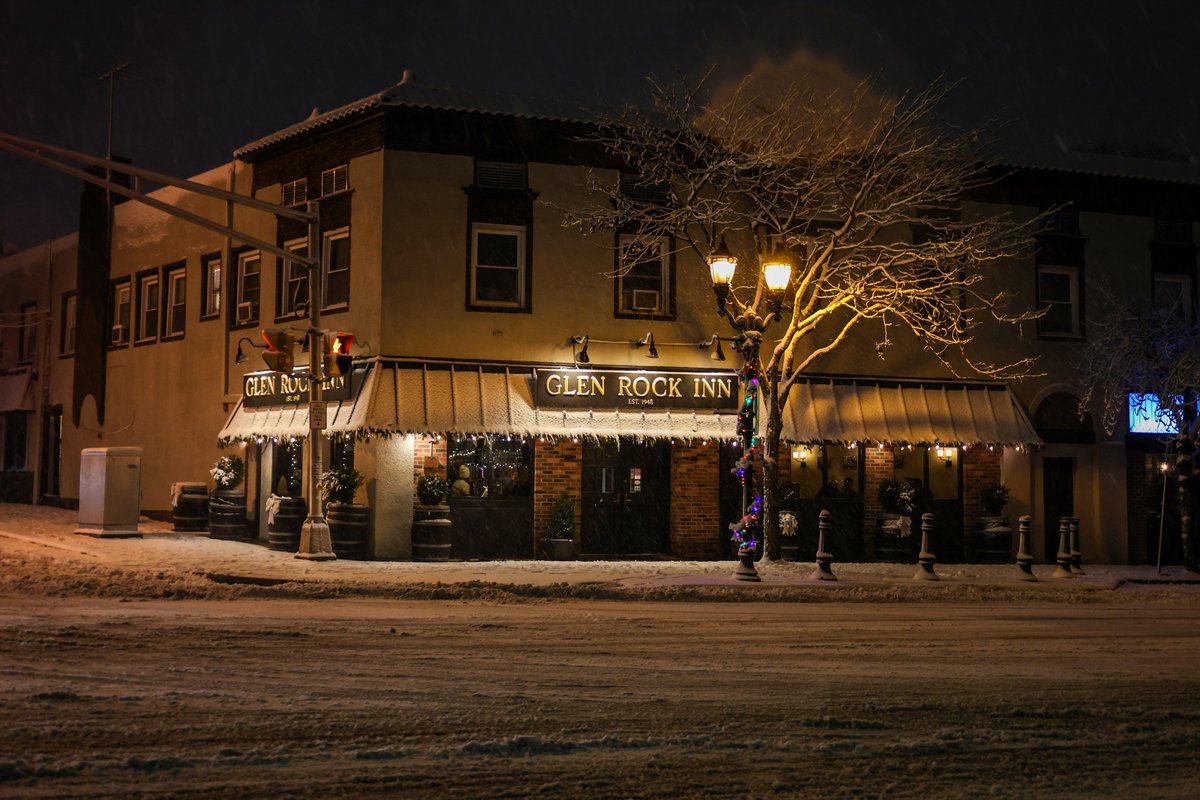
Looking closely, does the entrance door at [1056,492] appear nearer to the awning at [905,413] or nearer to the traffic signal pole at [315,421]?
the awning at [905,413]

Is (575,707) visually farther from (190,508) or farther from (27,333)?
(27,333)

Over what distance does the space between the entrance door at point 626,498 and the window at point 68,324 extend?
808 inches

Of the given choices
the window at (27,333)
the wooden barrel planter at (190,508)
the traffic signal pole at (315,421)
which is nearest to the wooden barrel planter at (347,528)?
the traffic signal pole at (315,421)

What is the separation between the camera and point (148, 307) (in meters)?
32.5

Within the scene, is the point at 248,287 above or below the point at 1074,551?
above

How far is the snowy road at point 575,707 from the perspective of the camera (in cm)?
689

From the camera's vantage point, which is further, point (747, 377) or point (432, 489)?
point (432, 489)

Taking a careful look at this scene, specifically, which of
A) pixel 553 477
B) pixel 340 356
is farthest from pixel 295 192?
pixel 553 477

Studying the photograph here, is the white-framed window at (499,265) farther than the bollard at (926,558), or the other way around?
the white-framed window at (499,265)

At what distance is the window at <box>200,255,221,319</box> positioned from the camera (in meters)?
29.5

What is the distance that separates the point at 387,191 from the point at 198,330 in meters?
8.78

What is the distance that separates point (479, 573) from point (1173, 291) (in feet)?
57.1

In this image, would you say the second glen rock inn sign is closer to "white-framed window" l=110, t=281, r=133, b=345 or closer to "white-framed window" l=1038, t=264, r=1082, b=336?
"white-framed window" l=1038, t=264, r=1082, b=336

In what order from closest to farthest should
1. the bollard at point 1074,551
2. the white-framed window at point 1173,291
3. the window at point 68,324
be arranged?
the bollard at point 1074,551 < the white-framed window at point 1173,291 < the window at point 68,324
